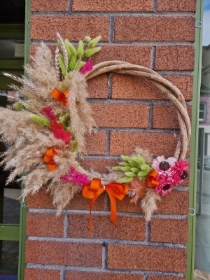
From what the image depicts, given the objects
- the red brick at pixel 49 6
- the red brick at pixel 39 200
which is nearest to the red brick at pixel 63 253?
the red brick at pixel 39 200

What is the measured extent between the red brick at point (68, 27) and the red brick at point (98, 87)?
0.50ft

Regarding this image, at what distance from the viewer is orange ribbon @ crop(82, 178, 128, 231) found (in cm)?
125

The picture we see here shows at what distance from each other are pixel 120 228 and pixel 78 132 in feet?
1.34

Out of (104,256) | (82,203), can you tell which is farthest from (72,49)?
(104,256)

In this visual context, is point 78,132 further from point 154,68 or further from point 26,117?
point 154,68

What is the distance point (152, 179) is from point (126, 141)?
0.64ft

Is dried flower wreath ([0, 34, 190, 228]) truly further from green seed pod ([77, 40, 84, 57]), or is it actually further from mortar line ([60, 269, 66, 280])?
mortar line ([60, 269, 66, 280])

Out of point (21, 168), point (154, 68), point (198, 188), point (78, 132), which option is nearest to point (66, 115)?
point (78, 132)

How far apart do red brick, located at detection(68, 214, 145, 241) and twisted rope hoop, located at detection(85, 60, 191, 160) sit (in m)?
0.31

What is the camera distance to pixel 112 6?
1386 mm

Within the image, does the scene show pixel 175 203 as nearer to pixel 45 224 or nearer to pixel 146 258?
pixel 146 258

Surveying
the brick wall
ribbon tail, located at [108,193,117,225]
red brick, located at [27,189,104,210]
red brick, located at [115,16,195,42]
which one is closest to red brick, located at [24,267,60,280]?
the brick wall

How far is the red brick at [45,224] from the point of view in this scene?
1.40 metres

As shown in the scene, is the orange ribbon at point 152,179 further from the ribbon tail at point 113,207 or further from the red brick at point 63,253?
the red brick at point 63,253
